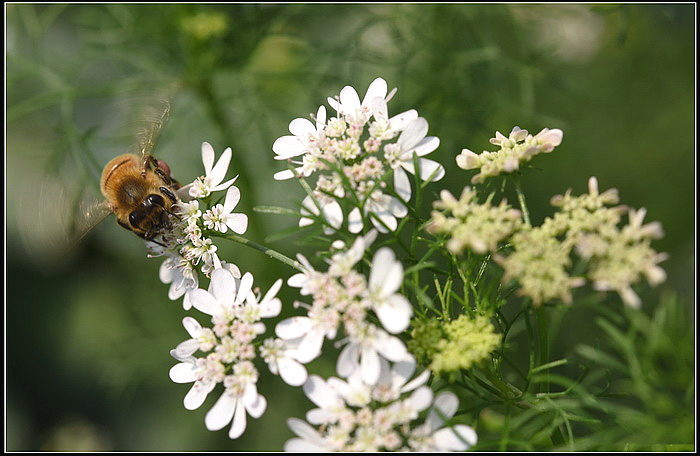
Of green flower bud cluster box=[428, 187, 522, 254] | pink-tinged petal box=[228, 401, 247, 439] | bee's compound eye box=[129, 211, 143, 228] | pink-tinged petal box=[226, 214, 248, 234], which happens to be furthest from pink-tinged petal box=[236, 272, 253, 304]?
bee's compound eye box=[129, 211, 143, 228]

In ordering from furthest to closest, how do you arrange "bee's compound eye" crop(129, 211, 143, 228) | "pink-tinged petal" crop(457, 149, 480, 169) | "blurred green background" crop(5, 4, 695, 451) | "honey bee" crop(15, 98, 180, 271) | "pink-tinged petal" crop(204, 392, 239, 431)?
1. "blurred green background" crop(5, 4, 695, 451)
2. "honey bee" crop(15, 98, 180, 271)
3. "bee's compound eye" crop(129, 211, 143, 228)
4. "pink-tinged petal" crop(457, 149, 480, 169)
5. "pink-tinged petal" crop(204, 392, 239, 431)

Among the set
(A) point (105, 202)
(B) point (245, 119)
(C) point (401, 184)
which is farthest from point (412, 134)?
(B) point (245, 119)

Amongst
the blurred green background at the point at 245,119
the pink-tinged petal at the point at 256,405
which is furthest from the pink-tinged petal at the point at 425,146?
the blurred green background at the point at 245,119

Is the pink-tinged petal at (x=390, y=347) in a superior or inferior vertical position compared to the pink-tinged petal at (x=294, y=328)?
inferior

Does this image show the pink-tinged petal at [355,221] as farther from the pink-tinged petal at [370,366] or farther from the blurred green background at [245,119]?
the blurred green background at [245,119]

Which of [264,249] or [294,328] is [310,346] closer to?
[294,328]

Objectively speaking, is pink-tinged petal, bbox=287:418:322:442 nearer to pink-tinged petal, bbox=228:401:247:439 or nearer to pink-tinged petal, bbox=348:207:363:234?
pink-tinged petal, bbox=228:401:247:439
